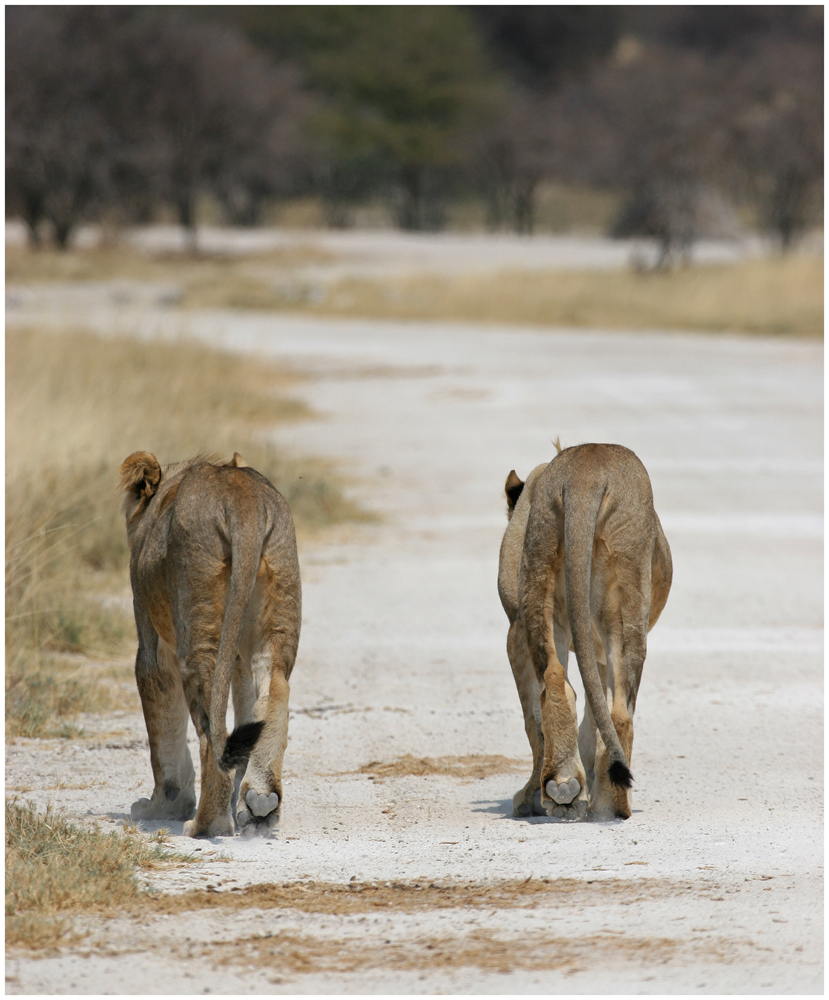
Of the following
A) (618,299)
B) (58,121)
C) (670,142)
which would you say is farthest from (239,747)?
(58,121)

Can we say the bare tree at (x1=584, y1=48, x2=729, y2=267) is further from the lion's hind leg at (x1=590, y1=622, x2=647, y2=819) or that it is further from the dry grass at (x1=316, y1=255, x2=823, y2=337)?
the lion's hind leg at (x1=590, y1=622, x2=647, y2=819)

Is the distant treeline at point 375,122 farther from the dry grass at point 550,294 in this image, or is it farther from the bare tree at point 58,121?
the dry grass at point 550,294

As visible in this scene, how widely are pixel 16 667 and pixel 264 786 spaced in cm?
296

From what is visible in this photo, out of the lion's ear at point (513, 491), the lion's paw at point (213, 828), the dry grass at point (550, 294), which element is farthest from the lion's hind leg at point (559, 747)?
the dry grass at point (550, 294)

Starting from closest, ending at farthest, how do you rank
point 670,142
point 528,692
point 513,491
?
point 528,692
point 513,491
point 670,142

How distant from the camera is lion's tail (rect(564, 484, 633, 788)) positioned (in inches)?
175

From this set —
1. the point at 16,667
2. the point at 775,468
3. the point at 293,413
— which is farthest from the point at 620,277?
the point at 16,667

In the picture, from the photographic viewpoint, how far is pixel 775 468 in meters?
13.5

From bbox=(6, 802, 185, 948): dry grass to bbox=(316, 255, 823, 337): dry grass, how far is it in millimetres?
24364

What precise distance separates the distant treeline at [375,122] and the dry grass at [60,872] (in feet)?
124

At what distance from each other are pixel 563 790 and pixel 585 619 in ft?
1.76

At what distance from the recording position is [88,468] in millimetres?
10406

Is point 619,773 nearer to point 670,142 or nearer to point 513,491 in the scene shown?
point 513,491

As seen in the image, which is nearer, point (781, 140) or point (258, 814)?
point (258, 814)
